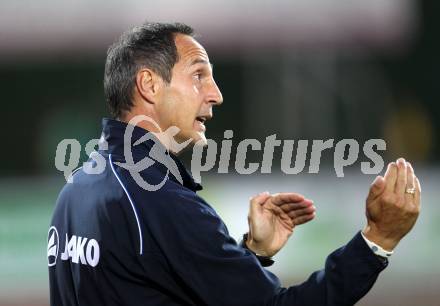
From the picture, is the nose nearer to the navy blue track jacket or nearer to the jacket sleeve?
the navy blue track jacket

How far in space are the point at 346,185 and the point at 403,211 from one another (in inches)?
277

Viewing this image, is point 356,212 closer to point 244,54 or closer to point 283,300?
point 244,54

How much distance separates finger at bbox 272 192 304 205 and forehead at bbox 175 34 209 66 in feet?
1.64

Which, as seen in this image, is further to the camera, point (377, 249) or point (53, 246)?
point (53, 246)

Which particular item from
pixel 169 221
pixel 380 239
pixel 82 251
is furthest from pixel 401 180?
pixel 82 251

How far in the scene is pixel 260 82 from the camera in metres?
12.7

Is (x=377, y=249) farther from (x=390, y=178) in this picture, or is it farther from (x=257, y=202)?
Result: (x=257, y=202)

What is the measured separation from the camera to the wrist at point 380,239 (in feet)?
8.12

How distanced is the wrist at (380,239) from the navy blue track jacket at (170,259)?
0.10 feet

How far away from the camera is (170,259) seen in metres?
2.53

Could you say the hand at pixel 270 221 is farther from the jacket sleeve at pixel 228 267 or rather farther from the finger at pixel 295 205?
the jacket sleeve at pixel 228 267

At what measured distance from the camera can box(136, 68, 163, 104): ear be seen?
289cm

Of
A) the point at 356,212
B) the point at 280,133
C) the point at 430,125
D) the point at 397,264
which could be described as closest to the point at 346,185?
the point at 356,212

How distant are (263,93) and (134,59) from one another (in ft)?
31.7
